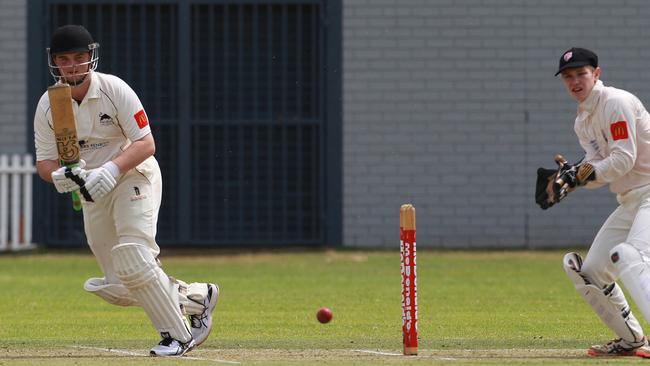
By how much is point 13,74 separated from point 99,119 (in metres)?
10.6

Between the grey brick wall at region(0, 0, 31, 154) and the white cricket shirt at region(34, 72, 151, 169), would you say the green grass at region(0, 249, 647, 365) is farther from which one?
the grey brick wall at region(0, 0, 31, 154)

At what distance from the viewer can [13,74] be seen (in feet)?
63.6

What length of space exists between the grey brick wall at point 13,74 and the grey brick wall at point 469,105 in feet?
14.3

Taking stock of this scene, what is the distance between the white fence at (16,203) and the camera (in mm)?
18625

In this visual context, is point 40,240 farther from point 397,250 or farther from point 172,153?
point 397,250

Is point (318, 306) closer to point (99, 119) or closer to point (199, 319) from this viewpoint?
point (199, 319)

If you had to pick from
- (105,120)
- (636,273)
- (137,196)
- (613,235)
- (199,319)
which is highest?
(105,120)

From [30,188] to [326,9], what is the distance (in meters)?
4.61

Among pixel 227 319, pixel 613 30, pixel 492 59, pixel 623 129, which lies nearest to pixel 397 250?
pixel 492 59

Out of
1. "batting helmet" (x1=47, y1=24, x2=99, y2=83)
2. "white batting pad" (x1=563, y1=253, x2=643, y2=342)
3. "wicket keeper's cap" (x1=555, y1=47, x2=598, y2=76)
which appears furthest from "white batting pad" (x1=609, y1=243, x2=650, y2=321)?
"batting helmet" (x1=47, y1=24, x2=99, y2=83)

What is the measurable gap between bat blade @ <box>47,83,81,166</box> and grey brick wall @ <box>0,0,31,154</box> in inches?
421

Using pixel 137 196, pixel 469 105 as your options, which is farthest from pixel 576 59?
pixel 469 105

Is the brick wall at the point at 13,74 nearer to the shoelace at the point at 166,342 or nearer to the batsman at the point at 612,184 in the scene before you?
the shoelace at the point at 166,342

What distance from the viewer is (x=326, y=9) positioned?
19250mm
